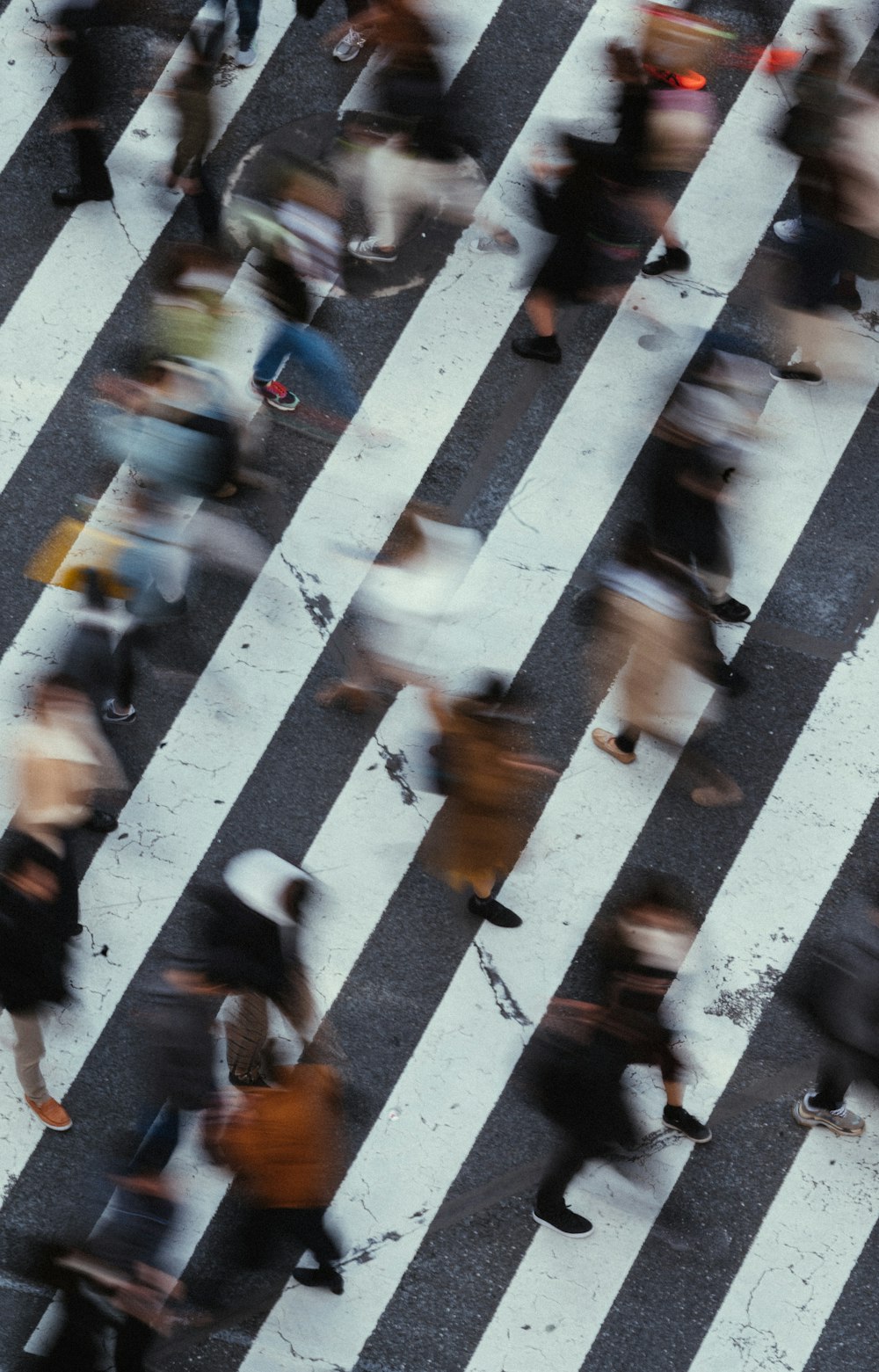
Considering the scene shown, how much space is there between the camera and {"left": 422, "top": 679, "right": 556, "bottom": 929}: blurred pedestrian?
8.09m

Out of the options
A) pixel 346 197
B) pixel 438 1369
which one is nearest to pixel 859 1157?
pixel 438 1369

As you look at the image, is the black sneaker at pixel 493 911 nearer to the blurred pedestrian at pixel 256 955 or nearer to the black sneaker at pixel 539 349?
the blurred pedestrian at pixel 256 955

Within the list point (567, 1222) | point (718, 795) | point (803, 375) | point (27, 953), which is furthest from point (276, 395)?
point (567, 1222)

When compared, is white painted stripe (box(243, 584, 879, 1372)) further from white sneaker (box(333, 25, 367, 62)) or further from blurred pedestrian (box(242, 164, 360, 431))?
white sneaker (box(333, 25, 367, 62))

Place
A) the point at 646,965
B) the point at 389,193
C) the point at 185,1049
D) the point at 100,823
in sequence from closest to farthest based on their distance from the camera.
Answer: the point at 646,965
the point at 185,1049
the point at 100,823
the point at 389,193

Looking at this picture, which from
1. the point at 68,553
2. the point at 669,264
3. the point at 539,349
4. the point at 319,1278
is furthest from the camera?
the point at 669,264

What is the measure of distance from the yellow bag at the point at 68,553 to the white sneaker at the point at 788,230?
164 inches

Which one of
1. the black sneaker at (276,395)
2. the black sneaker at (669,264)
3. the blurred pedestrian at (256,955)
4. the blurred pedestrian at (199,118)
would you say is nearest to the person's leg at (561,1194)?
the blurred pedestrian at (256,955)

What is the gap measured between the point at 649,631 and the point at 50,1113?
3.91 meters

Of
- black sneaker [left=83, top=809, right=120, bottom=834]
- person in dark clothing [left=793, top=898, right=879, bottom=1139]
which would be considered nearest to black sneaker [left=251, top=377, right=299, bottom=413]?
black sneaker [left=83, top=809, right=120, bottom=834]

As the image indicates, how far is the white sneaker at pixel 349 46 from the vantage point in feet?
31.8

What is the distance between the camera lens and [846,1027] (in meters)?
8.12

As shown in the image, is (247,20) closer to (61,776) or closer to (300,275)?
(300,275)

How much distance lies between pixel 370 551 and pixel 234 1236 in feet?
12.0
